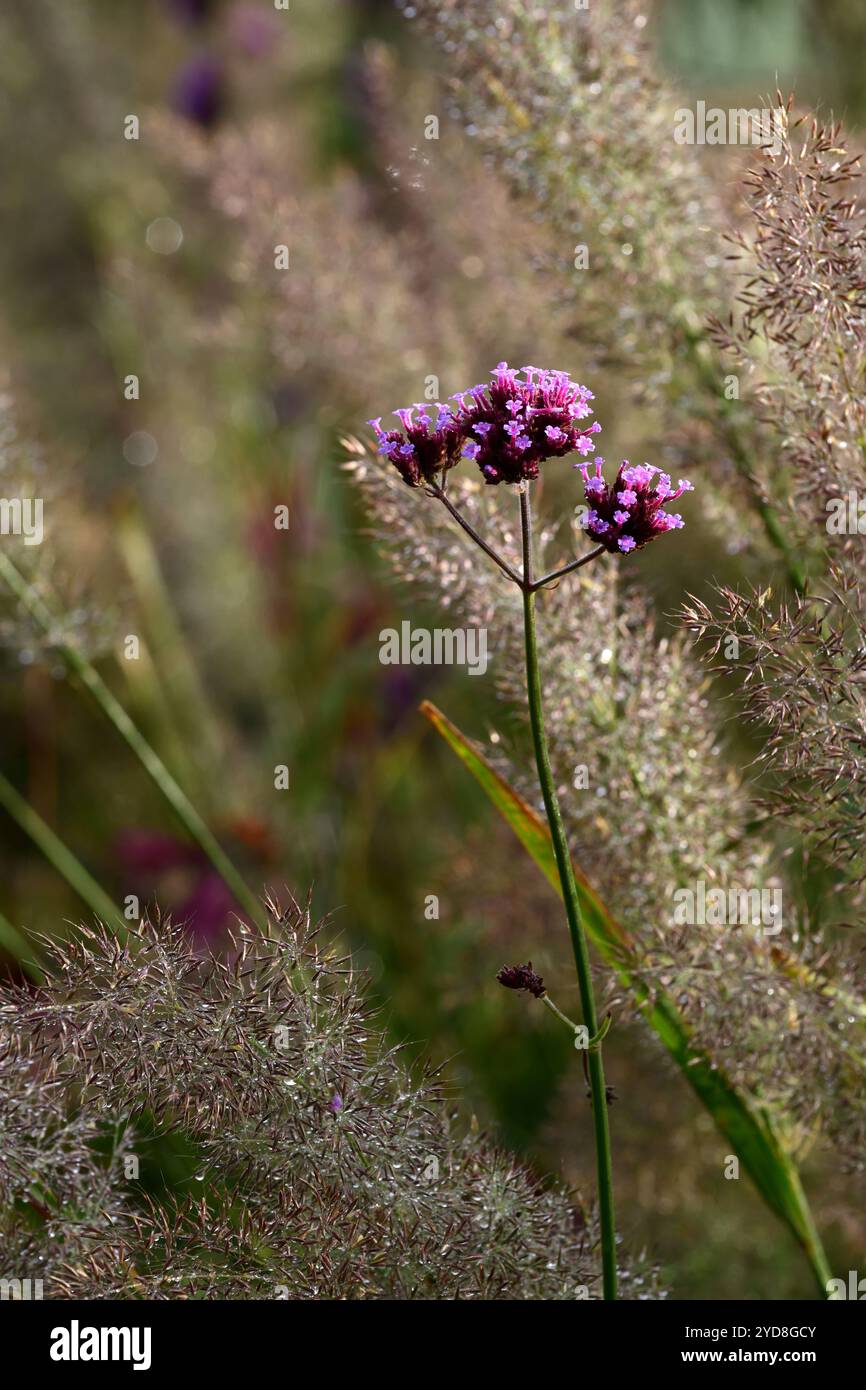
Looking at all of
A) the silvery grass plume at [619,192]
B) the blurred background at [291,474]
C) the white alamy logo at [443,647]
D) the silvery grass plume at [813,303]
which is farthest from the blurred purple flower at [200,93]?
the silvery grass plume at [813,303]

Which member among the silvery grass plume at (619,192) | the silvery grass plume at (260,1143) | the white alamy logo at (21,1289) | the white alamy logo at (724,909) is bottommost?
the white alamy logo at (21,1289)

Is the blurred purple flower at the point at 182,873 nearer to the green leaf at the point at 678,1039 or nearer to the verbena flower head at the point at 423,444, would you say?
the green leaf at the point at 678,1039

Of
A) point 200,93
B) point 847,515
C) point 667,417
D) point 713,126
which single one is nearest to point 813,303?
point 847,515

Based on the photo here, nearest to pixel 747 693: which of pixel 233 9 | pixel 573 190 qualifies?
pixel 573 190

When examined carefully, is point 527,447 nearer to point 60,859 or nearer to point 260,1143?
point 260,1143

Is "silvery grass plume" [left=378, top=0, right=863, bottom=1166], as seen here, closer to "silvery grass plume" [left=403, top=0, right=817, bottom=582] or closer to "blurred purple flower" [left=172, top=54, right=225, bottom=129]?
"silvery grass plume" [left=403, top=0, right=817, bottom=582]

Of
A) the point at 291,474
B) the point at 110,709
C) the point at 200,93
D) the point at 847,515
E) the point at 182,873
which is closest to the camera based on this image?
the point at 847,515

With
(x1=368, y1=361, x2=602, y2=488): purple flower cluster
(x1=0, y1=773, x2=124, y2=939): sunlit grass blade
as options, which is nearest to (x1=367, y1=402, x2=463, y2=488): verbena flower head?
(x1=368, y1=361, x2=602, y2=488): purple flower cluster
